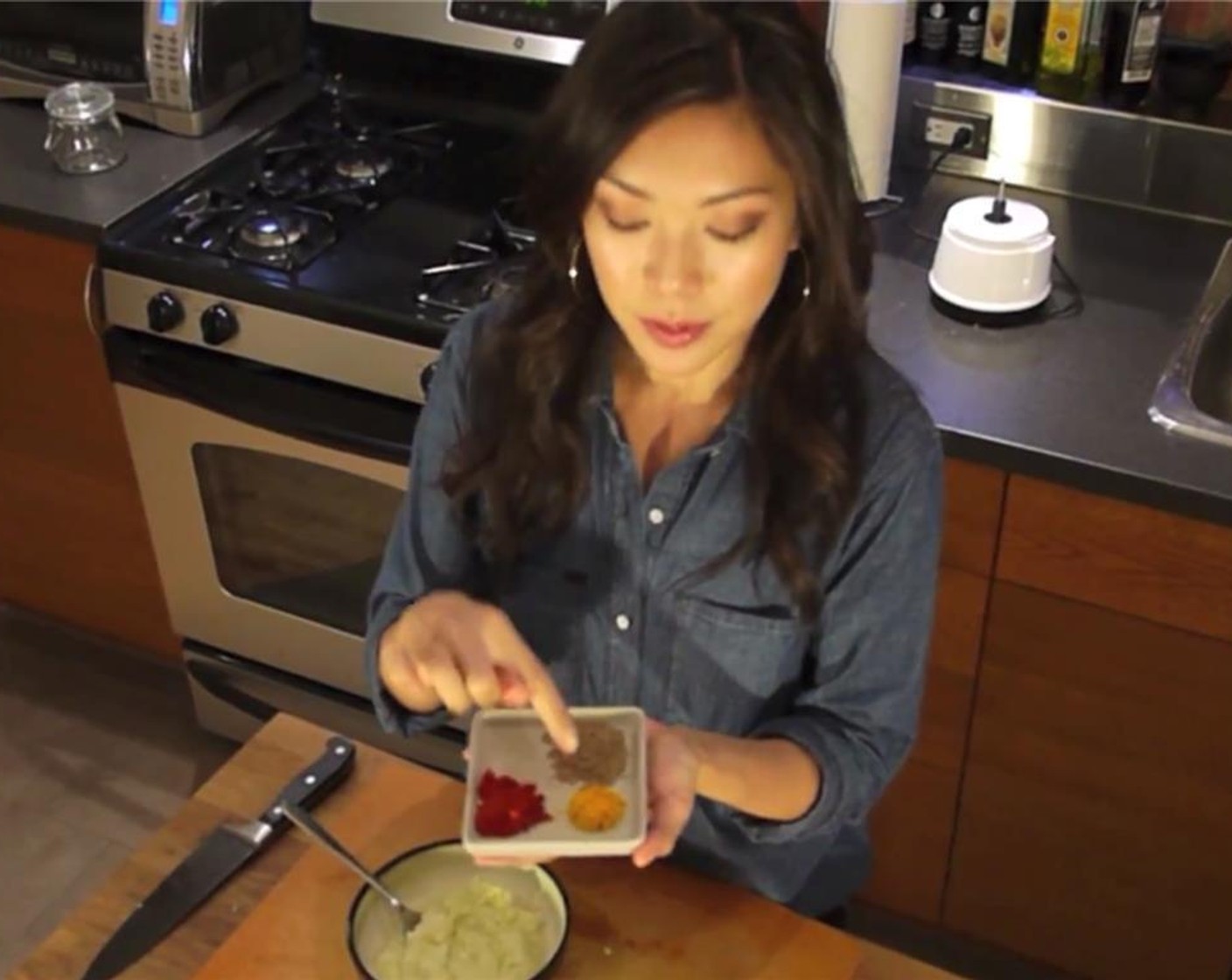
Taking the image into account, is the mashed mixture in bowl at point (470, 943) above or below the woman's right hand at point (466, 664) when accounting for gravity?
below

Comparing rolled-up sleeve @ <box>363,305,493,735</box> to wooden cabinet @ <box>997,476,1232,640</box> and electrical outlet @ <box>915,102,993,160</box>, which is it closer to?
wooden cabinet @ <box>997,476,1232,640</box>

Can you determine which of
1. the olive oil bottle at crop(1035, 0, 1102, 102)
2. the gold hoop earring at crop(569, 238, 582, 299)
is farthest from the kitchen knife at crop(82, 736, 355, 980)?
the olive oil bottle at crop(1035, 0, 1102, 102)

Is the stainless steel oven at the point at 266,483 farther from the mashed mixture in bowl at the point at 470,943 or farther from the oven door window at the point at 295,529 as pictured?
the mashed mixture in bowl at the point at 470,943

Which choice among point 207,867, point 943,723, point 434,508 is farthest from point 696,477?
point 943,723

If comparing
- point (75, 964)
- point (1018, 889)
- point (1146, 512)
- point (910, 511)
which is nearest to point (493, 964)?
point (75, 964)

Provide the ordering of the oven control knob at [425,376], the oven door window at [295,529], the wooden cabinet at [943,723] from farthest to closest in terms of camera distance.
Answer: the oven door window at [295,529] → the oven control knob at [425,376] → the wooden cabinet at [943,723]

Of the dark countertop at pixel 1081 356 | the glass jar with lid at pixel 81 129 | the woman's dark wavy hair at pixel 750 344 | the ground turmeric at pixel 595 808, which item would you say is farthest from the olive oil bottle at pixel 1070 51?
the ground turmeric at pixel 595 808

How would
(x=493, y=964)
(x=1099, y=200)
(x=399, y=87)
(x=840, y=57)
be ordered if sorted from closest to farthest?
1. (x=493, y=964)
2. (x=840, y=57)
3. (x=1099, y=200)
4. (x=399, y=87)

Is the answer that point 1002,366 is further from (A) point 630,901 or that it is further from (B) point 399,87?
(B) point 399,87

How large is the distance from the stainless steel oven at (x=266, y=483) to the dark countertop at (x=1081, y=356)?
0.55 m

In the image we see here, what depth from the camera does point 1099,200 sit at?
1.90 meters

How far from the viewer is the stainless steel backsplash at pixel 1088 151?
6.02 feet

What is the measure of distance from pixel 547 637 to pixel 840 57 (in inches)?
33.9

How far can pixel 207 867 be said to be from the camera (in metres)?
1.06
